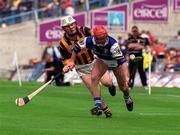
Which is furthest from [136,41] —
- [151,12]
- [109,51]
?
[151,12]

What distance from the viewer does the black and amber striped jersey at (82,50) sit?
17625 millimetres

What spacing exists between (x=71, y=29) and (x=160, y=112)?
2.72 metres

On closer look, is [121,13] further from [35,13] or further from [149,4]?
[35,13]

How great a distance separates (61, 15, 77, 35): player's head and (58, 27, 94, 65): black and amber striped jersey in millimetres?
183

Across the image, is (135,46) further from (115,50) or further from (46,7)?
(46,7)

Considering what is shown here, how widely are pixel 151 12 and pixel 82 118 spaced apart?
25431mm

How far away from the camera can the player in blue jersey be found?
15.7 metres

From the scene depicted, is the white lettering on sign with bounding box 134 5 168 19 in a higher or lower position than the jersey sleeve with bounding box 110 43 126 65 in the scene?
lower

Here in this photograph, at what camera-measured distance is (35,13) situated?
1633 inches

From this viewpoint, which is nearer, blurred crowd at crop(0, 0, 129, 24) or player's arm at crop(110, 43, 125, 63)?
player's arm at crop(110, 43, 125, 63)

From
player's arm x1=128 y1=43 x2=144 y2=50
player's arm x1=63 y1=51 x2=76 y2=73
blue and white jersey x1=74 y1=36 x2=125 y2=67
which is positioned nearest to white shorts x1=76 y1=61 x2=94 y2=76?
player's arm x1=63 y1=51 x2=76 y2=73

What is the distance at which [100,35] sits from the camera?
15.6 meters

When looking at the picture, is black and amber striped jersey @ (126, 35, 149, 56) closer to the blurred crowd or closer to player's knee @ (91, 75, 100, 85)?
player's knee @ (91, 75, 100, 85)

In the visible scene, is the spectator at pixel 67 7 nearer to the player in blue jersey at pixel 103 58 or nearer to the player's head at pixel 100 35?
the player in blue jersey at pixel 103 58
